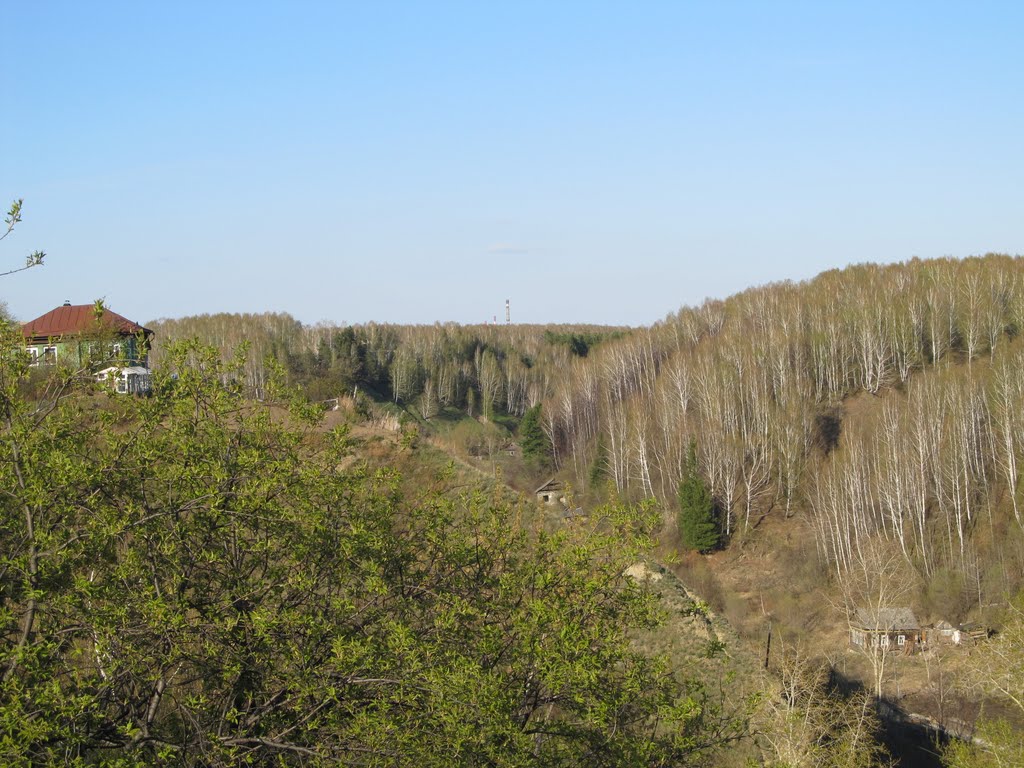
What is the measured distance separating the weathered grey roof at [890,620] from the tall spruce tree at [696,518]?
10.7 m

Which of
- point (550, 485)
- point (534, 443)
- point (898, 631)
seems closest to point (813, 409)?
point (550, 485)

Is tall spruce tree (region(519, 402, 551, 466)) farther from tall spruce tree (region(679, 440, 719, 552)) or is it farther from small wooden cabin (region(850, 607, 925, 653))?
small wooden cabin (region(850, 607, 925, 653))

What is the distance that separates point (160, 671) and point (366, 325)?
90665 mm

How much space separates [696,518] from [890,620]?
13.8 meters

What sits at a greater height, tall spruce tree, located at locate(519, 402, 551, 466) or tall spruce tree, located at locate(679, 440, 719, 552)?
tall spruce tree, located at locate(519, 402, 551, 466)

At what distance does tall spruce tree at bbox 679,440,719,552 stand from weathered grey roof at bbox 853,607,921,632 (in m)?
10.7

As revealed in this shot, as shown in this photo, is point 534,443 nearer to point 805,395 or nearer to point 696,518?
point 805,395

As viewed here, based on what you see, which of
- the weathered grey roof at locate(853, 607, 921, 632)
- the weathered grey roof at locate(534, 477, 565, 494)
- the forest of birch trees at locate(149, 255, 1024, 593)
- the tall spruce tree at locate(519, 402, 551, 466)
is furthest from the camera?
the tall spruce tree at locate(519, 402, 551, 466)

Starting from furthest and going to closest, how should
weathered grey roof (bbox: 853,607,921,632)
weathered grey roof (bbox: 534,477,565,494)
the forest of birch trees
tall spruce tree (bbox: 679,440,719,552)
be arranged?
weathered grey roof (bbox: 534,477,565,494)
tall spruce tree (bbox: 679,440,719,552)
the forest of birch trees
weathered grey roof (bbox: 853,607,921,632)

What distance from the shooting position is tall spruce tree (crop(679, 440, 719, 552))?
4916 centimetres

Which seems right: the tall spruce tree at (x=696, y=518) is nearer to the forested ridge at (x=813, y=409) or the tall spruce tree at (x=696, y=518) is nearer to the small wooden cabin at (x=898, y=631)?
the forested ridge at (x=813, y=409)

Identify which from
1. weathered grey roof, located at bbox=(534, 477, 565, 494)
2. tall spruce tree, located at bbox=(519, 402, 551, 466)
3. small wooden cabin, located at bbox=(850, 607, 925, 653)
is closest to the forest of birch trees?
tall spruce tree, located at bbox=(519, 402, 551, 466)

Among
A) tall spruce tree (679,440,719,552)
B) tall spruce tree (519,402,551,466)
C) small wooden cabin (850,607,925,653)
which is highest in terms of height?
tall spruce tree (519,402,551,466)

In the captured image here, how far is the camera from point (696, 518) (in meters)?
49.4
